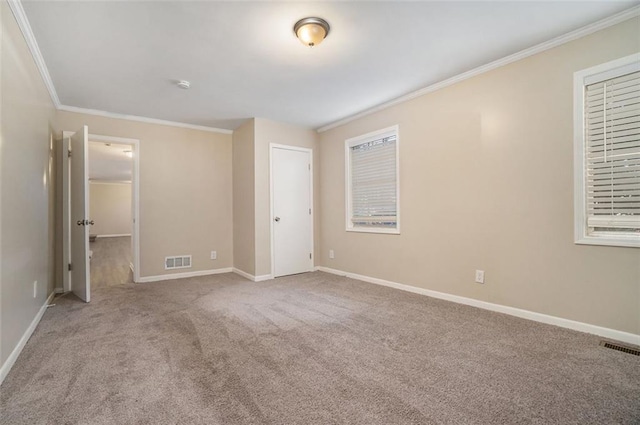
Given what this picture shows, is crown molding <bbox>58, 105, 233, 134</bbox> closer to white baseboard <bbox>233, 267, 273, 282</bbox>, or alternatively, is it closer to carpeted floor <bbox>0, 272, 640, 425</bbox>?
white baseboard <bbox>233, 267, 273, 282</bbox>

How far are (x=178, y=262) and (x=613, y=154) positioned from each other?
5201 millimetres

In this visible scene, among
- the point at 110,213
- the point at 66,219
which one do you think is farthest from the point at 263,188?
the point at 110,213

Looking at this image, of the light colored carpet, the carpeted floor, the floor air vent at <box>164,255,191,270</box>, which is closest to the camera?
the carpeted floor

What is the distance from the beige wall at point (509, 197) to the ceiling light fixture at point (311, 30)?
1696 mm

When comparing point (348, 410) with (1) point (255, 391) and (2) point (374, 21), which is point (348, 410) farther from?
(2) point (374, 21)

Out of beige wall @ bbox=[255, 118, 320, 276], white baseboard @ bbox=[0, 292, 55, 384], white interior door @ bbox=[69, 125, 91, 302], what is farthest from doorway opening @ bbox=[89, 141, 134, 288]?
beige wall @ bbox=[255, 118, 320, 276]

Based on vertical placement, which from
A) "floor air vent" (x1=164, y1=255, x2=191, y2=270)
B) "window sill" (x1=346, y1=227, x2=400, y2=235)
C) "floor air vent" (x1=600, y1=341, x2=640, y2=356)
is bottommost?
"floor air vent" (x1=600, y1=341, x2=640, y2=356)

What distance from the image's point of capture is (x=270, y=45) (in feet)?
8.08

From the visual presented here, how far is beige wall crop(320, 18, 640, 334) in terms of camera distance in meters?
2.26

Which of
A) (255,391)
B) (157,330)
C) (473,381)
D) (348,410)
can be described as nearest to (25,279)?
(157,330)

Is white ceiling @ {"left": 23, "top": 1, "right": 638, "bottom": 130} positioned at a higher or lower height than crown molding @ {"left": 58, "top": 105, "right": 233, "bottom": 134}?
higher

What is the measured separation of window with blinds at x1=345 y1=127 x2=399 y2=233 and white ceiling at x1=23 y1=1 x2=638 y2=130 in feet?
2.08

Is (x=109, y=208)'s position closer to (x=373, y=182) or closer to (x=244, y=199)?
(x=244, y=199)

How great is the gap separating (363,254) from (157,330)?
2720mm
